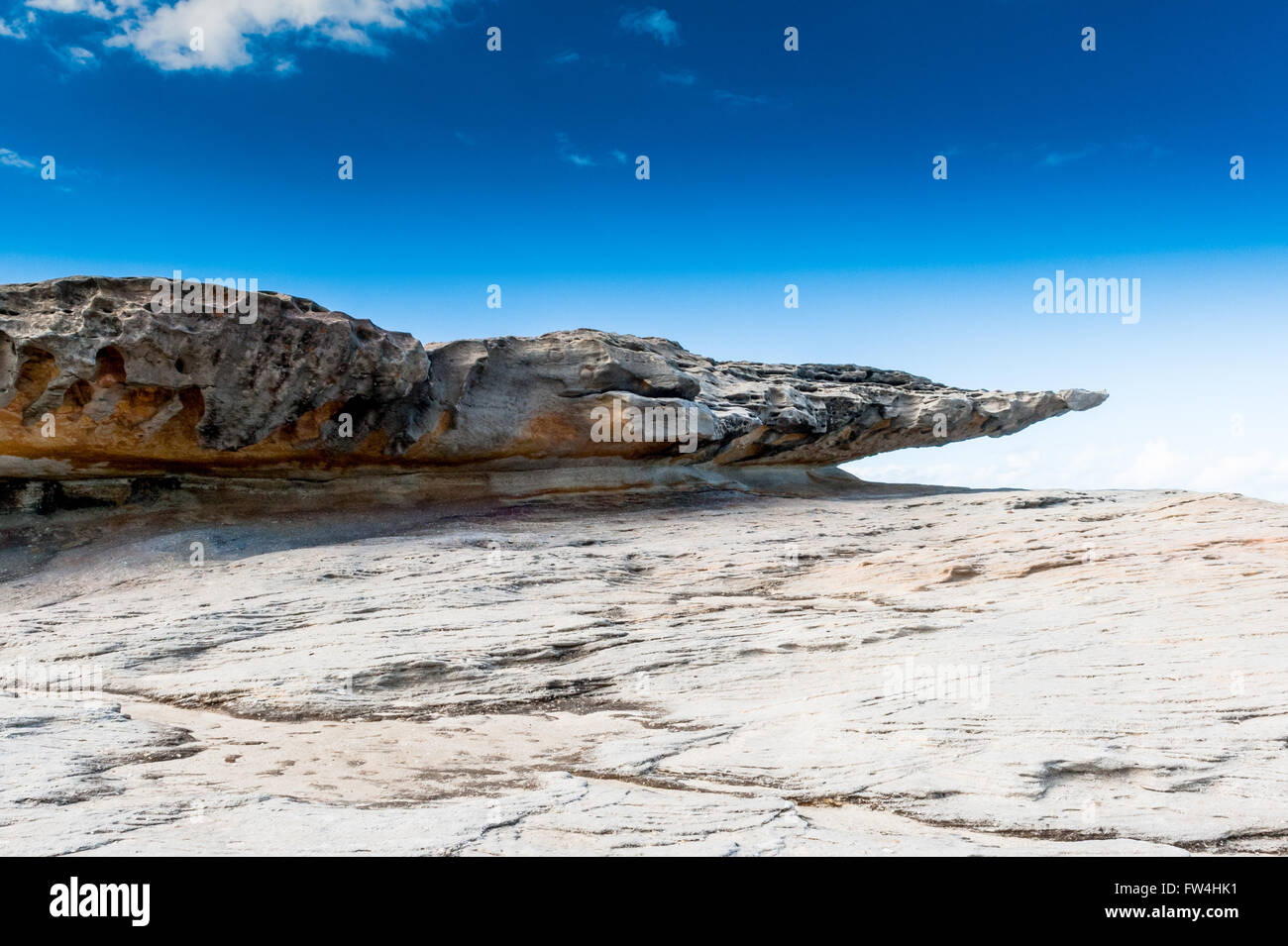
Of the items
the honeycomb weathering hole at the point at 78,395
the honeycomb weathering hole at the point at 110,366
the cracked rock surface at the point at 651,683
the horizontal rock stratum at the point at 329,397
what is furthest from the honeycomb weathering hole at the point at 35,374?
the cracked rock surface at the point at 651,683

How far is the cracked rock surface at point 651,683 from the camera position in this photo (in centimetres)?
642

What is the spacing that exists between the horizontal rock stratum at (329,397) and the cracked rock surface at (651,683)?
5.46ft

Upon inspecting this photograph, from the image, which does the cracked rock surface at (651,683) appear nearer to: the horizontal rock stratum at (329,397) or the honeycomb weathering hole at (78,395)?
the horizontal rock stratum at (329,397)

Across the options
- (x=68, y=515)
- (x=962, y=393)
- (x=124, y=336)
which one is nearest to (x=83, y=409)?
(x=124, y=336)

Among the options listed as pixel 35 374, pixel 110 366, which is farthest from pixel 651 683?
pixel 35 374

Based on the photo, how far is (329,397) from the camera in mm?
19094

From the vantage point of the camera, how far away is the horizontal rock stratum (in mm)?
16703

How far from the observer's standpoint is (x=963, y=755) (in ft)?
25.5

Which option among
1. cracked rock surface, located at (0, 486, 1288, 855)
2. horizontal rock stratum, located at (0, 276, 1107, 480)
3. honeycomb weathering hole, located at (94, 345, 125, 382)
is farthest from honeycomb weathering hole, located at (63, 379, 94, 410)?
cracked rock surface, located at (0, 486, 1288, 855)

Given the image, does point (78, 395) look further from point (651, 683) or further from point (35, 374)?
point (651, 683)

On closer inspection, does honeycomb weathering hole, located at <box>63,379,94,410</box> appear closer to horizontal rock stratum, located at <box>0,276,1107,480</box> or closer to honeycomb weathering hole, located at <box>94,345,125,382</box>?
horizontal rock stratum, located at <box>0,276,1107,480</box>

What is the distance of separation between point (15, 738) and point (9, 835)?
3139mm

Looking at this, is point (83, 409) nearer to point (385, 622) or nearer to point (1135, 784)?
point (385, 622)
